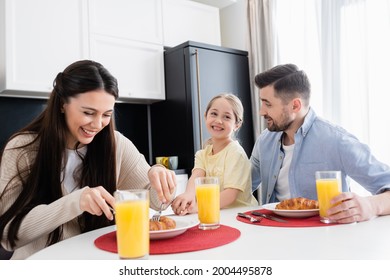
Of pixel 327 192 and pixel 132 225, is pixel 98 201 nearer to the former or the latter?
pixel 132 225

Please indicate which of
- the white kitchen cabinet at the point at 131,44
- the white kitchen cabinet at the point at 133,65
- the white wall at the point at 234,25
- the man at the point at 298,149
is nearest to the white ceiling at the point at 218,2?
the white wall at the point at 234,25

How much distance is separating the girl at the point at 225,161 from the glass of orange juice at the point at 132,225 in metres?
0.55

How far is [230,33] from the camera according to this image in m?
4.02

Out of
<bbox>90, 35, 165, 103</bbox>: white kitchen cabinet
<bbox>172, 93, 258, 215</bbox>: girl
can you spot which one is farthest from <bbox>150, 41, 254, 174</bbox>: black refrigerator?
<bbox>172, 93, 258, 215</bbox>: girl

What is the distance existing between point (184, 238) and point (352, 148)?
0.84 meters

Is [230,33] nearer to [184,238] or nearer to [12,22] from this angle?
[12,22]

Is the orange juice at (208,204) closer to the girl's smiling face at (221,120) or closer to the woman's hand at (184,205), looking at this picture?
the woman's hand at (184,205)

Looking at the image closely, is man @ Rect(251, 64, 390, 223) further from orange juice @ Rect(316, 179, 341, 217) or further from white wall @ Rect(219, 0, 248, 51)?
white wall @ Rect(219, 0, 248, 51)

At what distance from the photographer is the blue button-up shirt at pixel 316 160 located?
1359mm

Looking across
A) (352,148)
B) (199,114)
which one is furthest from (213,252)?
(199,114)

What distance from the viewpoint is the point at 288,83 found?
1717 mm

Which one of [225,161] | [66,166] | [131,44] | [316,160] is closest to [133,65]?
[131,44]

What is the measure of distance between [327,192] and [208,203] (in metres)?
0.36

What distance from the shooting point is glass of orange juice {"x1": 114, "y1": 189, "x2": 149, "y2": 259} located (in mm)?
756
